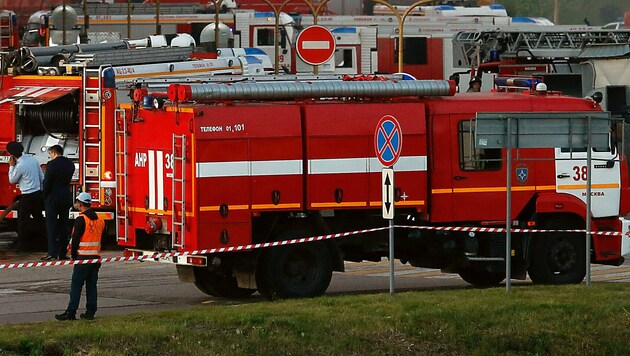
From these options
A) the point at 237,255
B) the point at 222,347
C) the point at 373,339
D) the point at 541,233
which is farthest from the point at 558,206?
the point at 222,347

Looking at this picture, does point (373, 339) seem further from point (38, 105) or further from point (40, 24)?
point (40, 24)

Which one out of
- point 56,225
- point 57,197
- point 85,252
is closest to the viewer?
point 85,252

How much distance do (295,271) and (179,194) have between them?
1683 mm

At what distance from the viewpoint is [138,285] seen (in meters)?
21.1

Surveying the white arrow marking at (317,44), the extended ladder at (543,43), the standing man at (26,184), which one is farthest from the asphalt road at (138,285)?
the extended ladder at (543,43)

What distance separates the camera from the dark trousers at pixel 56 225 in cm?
2333

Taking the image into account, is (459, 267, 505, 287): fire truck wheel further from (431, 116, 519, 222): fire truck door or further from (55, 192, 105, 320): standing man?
(55, 192, 105, 320): standing man

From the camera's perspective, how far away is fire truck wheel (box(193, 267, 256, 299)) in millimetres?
19531

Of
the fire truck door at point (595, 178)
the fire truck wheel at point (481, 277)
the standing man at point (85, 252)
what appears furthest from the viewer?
the fire truck wheel at point (481, 277)

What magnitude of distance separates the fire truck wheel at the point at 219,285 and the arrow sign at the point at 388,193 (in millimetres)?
3015

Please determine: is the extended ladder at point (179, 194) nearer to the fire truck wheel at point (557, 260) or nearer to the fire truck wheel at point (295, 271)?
the fire truck wheel at point (295, 271)

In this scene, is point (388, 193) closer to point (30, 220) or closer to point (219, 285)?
point (219, 285)

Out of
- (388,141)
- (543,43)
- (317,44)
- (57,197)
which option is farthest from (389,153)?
(543,43)

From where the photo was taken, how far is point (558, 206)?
64.9 feet
